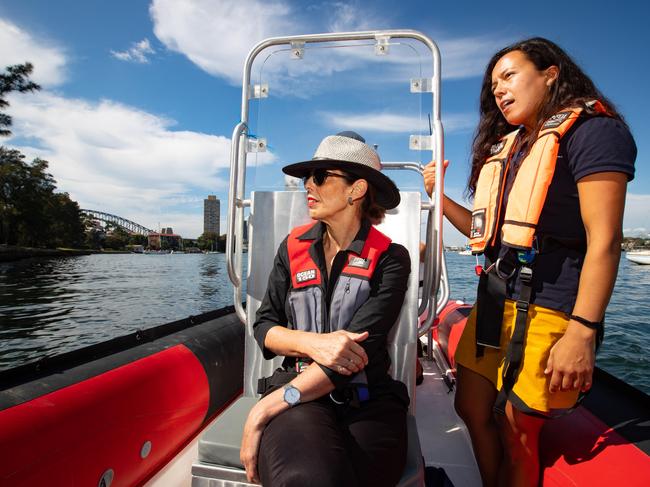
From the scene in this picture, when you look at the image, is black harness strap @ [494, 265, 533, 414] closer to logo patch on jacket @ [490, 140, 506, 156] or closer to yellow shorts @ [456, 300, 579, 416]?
yellow shorts @ [456, 300, 579, 416]

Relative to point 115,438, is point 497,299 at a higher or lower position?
higher

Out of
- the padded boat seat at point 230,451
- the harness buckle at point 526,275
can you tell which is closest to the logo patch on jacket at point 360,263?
the harness buckle at point 526,275

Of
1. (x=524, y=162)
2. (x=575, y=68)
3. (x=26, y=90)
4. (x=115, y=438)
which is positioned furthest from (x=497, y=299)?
(x=26, y=90)

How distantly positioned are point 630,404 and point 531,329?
89 cm

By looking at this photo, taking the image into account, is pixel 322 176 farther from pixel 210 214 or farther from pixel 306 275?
pixel 210 214

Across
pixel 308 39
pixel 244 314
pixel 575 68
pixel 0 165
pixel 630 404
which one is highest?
pixel 0 165

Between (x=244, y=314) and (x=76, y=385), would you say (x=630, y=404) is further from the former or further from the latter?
(x=76, y=385)

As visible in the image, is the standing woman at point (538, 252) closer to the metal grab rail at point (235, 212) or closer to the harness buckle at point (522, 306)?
the harness buckle at point (522, 306)

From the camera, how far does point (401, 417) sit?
4.59 feet

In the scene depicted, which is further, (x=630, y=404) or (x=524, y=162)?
Result: (x=630, y=404)

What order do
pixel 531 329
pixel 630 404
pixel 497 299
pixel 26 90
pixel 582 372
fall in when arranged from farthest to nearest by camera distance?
pixel 26 90
pixel 630 404
pixel 497 299
pixel 531 329
pixel 582 372

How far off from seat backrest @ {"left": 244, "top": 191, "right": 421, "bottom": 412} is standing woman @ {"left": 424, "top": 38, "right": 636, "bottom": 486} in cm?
31

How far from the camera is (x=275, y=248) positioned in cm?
219

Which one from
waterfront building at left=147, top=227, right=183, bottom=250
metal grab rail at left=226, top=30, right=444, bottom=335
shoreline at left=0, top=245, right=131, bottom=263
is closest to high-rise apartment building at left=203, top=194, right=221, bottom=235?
waterfront building at left=147, top=227, right=183, bottom=250
